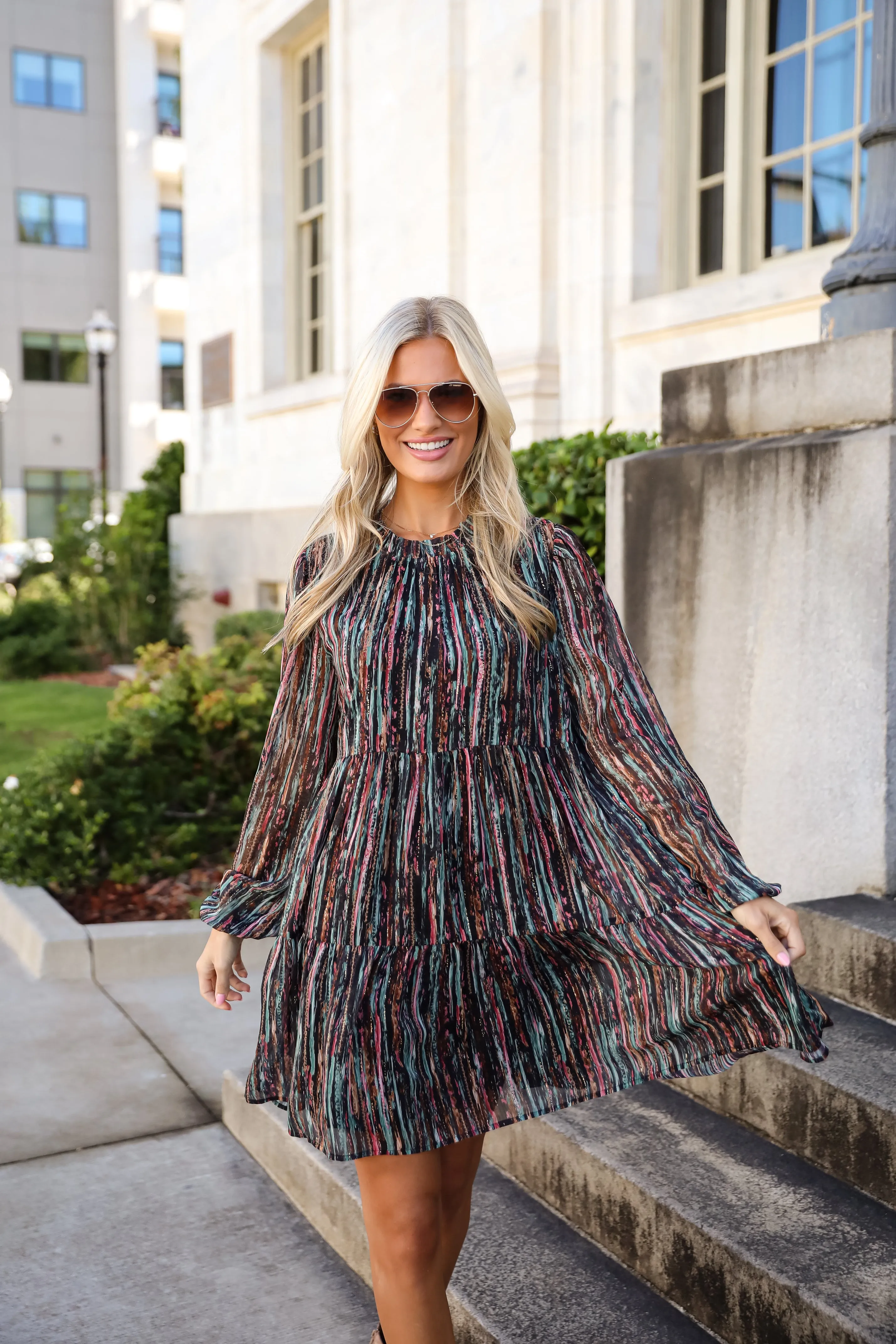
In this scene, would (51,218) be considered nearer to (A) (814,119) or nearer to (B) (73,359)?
(B) (73,359)

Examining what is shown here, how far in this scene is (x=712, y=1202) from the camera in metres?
2.53

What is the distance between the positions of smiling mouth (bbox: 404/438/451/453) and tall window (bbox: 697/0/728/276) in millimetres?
5343

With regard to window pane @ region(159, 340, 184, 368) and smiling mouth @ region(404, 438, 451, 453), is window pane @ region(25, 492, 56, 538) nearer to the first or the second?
window pane @ region(159, 340, 184, 368)

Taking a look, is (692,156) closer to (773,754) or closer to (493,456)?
(773,754)

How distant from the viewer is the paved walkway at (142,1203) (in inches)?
107

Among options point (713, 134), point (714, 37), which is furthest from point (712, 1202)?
point (714, 37)

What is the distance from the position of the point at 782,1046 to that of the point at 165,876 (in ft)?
13.6

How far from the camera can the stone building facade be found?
6.52 metres

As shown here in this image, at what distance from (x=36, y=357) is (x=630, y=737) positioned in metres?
37.2

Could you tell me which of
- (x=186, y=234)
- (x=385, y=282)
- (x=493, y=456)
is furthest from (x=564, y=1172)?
(x=186, y=234)

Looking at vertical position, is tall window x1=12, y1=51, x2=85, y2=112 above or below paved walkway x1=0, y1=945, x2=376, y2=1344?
above

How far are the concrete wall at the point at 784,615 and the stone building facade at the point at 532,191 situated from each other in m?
2.66

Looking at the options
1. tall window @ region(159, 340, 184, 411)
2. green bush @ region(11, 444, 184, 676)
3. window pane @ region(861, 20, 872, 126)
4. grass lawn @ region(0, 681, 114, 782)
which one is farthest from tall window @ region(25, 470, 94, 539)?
window pane @ region(861, 20, 872, 126)

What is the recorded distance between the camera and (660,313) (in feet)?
23.0
